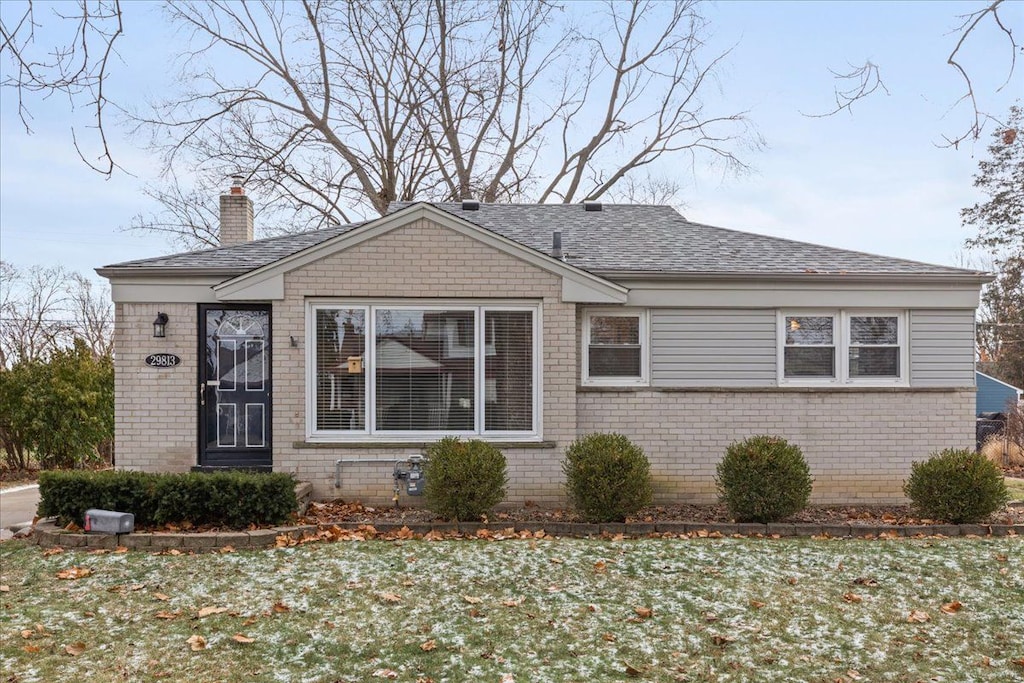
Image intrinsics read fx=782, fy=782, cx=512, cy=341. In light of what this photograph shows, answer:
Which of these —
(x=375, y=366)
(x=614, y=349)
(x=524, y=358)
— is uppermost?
(x=614, y=349)

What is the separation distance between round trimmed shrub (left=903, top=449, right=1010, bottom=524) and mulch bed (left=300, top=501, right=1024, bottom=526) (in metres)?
0.26

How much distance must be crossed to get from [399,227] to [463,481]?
339cm

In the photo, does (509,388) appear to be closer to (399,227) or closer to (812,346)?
(399,227)

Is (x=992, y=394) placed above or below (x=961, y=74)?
below

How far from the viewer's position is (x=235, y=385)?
10.1 m

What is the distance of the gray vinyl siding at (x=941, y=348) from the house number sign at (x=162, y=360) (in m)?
9.59

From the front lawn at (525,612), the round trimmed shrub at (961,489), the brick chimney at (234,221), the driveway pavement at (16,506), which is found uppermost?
the brick chimney at (234,221)

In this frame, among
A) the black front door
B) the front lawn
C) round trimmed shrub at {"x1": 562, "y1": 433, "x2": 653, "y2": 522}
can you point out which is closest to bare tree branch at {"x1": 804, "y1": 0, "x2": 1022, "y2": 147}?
the front lawn

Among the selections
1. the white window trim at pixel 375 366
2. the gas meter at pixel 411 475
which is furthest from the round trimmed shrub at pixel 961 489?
the gas meter at pixel 411 475

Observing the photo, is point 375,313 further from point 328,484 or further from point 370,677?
point 370,677

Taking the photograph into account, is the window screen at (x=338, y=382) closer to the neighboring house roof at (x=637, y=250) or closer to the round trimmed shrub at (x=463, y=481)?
the neighboring house roof at (x=637, y=250)

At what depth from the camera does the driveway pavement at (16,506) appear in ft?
30.2

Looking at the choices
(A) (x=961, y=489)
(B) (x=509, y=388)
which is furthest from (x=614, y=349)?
(A) (x=961, y=489)

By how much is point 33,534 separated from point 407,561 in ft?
13.2
